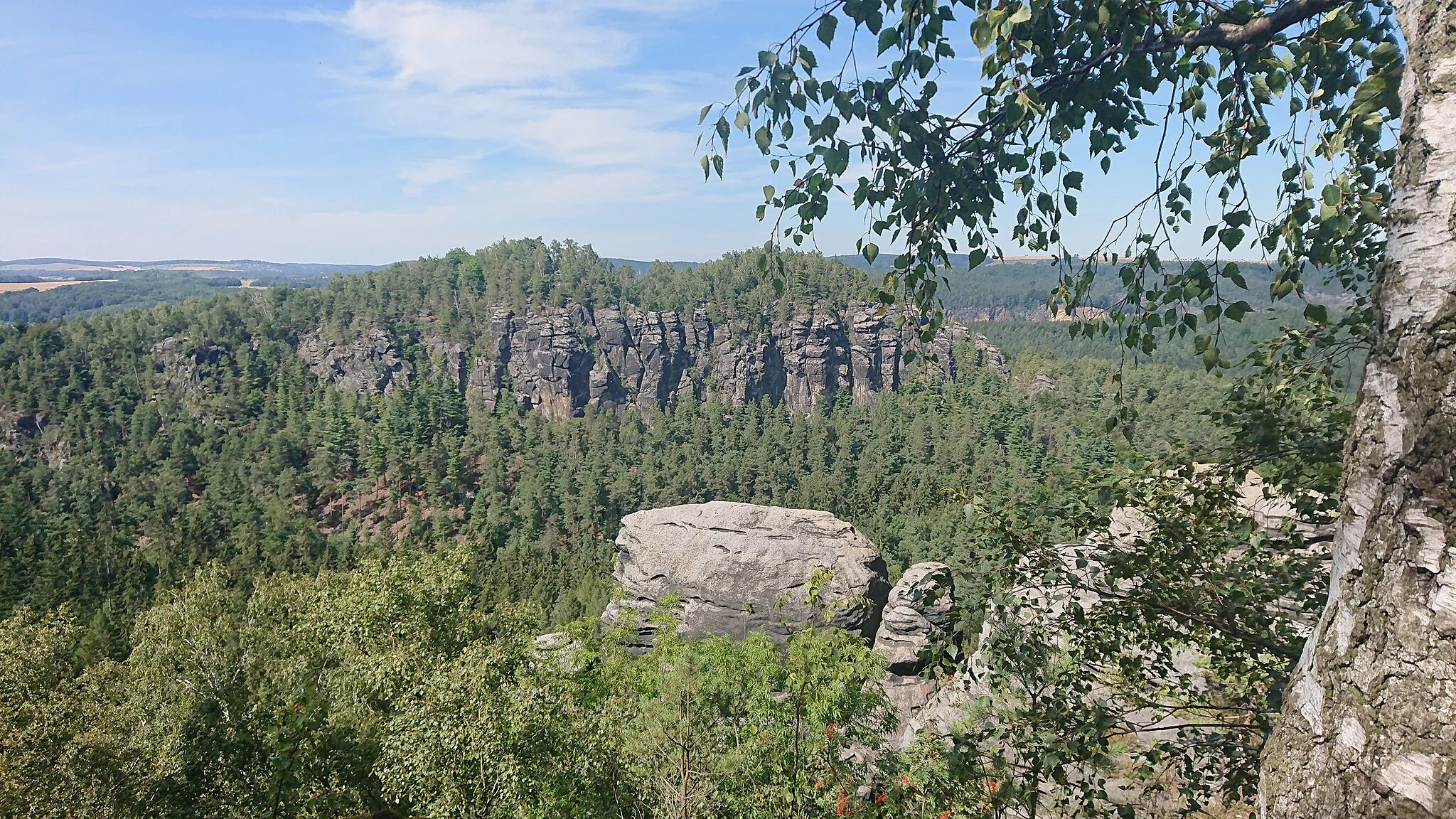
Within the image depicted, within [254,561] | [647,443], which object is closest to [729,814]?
[254,561]

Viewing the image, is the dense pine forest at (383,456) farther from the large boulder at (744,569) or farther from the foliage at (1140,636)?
the foliage at (1140,636)

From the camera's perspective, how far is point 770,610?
104 ft

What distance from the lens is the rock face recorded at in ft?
331

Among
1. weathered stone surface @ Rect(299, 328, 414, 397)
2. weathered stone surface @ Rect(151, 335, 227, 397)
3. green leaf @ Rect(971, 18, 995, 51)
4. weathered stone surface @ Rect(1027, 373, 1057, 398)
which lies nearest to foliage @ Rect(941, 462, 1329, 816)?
green leaf @ Rect(971, 18, 995, 51)

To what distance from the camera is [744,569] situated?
3247 cm

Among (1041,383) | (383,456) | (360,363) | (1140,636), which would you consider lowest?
(383,456)

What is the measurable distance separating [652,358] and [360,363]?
1569 inches

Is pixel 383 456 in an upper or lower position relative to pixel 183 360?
lower

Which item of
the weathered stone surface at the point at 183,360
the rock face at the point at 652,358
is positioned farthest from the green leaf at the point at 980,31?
the weathered stone surface at the point at 183,360

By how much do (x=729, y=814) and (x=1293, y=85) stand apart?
380 inches

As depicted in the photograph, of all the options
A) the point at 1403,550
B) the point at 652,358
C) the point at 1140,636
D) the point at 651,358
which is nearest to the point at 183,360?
the point at 651,358

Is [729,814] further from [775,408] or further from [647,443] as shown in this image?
[775,408]

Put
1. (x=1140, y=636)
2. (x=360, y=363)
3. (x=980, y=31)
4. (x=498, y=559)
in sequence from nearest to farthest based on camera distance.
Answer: (x=980, y=31) → (x=1140, y=636) → (x=498, y=559) → (x=360, y=363)

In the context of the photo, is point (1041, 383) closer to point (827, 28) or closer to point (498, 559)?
point (498, 559)
